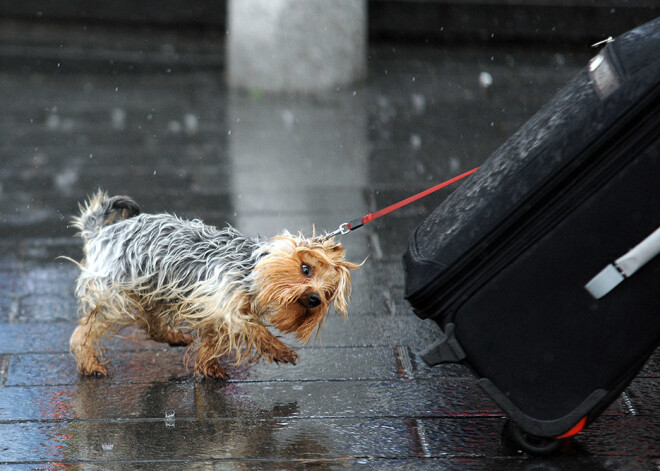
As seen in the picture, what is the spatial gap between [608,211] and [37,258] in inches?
151

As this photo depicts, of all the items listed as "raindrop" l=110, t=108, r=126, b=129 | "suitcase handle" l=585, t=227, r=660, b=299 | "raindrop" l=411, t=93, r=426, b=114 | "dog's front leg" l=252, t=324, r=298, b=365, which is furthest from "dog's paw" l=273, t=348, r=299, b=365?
"raindrop" l=411, t=93, r=426, b=114

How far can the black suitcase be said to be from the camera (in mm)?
2848

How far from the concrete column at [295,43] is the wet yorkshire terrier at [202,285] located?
561 cm

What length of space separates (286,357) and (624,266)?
5.21 ft

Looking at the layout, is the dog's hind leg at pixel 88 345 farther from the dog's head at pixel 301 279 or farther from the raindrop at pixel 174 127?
the raindrop at pixel 174 127

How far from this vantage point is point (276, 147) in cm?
786

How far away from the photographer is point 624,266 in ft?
9.44

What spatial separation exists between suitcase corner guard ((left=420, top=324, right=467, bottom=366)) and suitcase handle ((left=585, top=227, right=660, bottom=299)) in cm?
48

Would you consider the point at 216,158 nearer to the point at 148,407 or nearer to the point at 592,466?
the point at 148,407

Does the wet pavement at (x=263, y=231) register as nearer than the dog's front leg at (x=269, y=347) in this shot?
Yes

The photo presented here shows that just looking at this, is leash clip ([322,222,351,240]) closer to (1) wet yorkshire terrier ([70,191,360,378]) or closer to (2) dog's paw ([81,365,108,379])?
(1) wet yorkshire terrier ([70,191,360,378])

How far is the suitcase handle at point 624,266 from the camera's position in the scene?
9.33 ft

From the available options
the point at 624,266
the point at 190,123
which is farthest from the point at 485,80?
the point at 624,266

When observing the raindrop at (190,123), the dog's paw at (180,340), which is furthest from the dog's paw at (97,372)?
the raindrop at (190,123)
